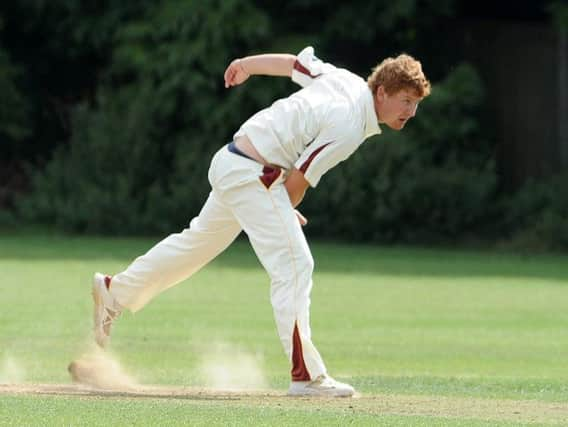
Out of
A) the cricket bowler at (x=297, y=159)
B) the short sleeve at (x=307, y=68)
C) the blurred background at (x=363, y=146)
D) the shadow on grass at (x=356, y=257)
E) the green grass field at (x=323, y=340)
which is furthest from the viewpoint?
the blurred background at (x=363, y=146)

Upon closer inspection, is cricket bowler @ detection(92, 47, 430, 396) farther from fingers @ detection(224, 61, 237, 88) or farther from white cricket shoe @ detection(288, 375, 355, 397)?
fingers @ detection(224, 61, 237, 88)

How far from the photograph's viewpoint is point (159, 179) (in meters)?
26.4

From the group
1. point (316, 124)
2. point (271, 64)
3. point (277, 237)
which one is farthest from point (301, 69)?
point (277, 237)

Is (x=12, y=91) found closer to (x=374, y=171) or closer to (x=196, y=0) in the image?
(x=196, y=0)

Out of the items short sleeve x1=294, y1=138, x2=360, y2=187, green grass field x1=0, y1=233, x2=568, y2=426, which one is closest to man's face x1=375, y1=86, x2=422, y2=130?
short sleeve x1=294, y1=138, x2=360, y2=187

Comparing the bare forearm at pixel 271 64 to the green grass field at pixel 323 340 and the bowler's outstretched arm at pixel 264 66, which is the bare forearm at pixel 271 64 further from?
the green grass field at pixel 323 340

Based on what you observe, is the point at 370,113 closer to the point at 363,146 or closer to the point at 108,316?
the point at 108,316

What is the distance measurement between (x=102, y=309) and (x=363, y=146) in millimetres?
14602

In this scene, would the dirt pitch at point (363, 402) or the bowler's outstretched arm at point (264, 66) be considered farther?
the bowler's outstretched arm at point (264, 66)

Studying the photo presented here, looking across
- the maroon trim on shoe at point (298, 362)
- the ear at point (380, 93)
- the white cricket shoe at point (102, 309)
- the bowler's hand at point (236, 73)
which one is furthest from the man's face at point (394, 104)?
the white cricket shoe at point (102, 309)

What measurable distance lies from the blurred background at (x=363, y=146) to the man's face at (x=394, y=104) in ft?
49.0

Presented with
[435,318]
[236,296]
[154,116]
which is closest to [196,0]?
[154,116]

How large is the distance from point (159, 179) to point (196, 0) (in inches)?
117

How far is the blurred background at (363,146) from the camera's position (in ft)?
82.2
